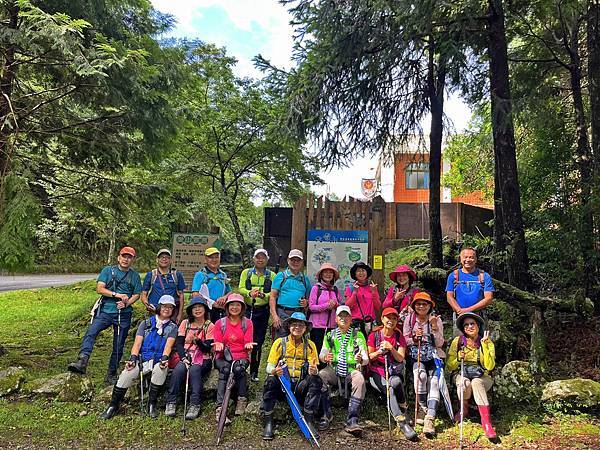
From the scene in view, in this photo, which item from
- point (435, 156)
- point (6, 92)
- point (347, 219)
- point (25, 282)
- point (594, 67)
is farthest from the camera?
point (25, 282)

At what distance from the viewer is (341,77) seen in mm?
8555

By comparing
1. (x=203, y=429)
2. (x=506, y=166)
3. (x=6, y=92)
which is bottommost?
(x=203, y=429)

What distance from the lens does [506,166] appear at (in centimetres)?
742

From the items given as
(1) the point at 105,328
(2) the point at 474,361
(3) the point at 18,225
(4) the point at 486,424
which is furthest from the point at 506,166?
(3) the point at 18,225

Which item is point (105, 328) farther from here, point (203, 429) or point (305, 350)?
point (305, 350)

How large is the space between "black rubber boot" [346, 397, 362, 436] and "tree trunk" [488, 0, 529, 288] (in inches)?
167

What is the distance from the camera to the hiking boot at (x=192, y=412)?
4.65 metres

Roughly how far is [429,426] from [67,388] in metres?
4.03

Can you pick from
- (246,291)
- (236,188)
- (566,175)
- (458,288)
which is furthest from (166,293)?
(236,188)

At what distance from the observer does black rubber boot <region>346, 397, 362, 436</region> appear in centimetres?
433

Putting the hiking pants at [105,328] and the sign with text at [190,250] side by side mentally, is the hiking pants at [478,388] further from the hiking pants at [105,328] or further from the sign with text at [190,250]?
the sign with text at [190,250]

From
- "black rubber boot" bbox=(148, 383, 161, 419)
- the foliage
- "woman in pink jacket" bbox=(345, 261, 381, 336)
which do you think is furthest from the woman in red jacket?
the foliage

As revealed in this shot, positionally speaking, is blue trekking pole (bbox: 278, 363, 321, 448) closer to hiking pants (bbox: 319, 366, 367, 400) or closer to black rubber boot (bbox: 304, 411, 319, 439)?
black rubber boot (bbox: 304, 411, 319, 439)

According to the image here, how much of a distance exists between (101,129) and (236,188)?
7.66 meters
